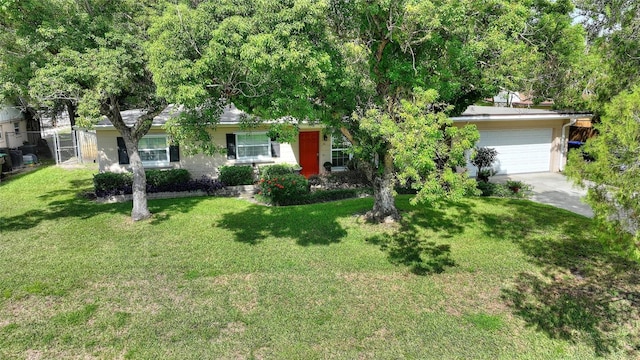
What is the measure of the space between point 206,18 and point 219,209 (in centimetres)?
736

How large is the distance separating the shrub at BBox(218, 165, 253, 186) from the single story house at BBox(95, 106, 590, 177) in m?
0.82

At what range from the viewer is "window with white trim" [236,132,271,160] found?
17.6 m

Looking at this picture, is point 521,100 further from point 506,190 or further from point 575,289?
point 575,289

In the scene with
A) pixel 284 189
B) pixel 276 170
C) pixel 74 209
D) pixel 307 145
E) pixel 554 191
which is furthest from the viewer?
pixel 307 145

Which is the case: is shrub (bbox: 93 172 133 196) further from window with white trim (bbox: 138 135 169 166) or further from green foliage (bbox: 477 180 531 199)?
green foliage (bbox: 477 180 531 199)

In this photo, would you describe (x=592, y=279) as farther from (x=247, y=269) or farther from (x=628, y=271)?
(x=247, y=269)

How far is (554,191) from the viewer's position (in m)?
16.5

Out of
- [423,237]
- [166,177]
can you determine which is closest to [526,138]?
[423,237]

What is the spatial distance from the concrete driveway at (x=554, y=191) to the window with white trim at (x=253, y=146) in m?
9.92

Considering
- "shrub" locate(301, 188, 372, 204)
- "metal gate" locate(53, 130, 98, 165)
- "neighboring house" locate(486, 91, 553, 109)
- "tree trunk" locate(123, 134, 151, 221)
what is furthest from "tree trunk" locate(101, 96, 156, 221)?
"metal gate" locate(53, 130, 98, 165)

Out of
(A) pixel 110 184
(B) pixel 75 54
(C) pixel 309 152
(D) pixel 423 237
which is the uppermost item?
(B) pixel 75 54

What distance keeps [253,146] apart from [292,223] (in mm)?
6214

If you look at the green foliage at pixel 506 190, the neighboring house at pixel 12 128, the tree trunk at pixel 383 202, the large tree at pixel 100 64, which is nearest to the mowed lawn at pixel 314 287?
the tree trunk at pixel 383 202

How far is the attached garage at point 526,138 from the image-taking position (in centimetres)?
1900
